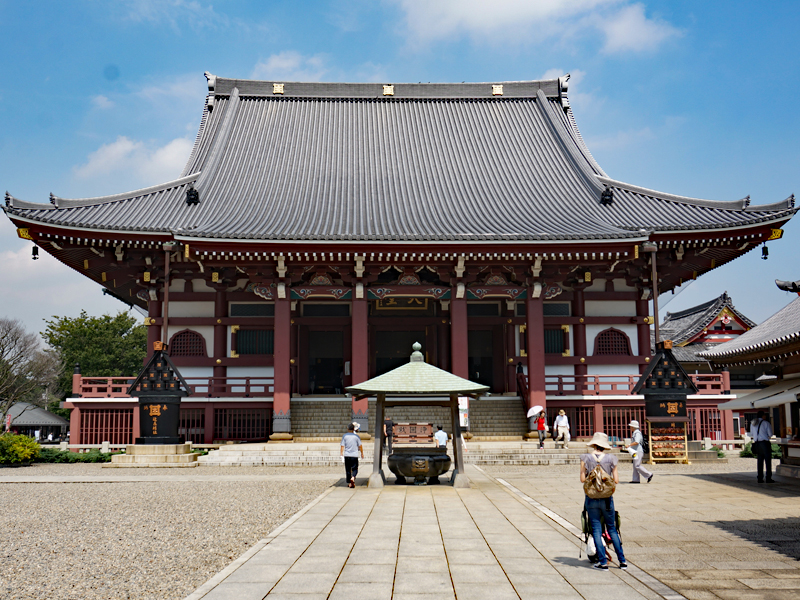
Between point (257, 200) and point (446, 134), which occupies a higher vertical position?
point (446, 134)

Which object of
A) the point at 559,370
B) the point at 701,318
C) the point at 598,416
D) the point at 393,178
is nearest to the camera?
the point at 598,416

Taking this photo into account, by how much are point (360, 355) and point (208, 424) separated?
579 centimetres

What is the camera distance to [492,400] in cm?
2472

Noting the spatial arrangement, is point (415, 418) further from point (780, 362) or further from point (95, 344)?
point (95, 344)

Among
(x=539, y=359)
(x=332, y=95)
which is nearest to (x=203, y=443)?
(x=539, y=359)

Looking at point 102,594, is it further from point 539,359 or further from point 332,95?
point 332,95

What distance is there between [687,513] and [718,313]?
33114mm

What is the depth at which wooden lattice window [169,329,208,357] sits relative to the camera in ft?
80.6

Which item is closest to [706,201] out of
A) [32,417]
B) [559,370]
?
[559,370]

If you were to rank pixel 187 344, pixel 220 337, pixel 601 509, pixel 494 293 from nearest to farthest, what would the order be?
pixel 601 509, pixel 494 293, pixel 220 337, pixel 187 344

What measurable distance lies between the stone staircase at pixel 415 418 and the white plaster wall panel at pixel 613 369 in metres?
3.05

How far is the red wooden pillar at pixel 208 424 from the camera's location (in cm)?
2303

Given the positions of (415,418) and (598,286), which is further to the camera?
(598,286)

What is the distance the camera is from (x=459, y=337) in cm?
2309
